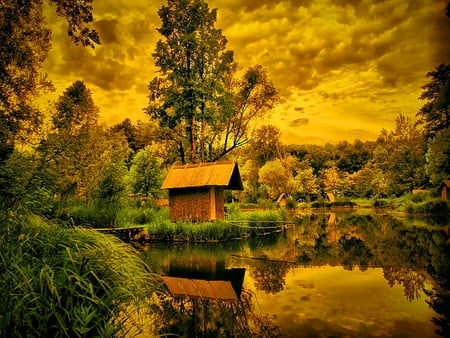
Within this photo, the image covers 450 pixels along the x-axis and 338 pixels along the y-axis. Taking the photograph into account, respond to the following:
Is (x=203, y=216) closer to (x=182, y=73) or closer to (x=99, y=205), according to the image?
(x=99, y=205)

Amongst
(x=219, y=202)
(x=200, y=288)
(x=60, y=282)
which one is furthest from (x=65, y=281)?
(x=219, y=202)

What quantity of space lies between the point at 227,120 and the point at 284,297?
19.2 meters

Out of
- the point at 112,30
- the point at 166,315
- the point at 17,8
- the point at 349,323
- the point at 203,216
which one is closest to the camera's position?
the point at 349,323

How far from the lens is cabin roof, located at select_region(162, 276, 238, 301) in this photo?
641 cm

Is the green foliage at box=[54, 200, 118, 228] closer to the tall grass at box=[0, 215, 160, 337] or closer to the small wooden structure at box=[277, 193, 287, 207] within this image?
the tall grass at box=[0, 215, 160, 337]

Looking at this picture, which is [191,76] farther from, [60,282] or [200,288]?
[60,282]

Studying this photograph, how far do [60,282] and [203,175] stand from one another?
14.6 meters

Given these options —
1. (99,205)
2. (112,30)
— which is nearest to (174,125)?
(99,205)

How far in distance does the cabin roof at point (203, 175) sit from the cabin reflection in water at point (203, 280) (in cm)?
737

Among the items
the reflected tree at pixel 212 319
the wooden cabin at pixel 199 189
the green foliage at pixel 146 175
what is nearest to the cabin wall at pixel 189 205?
the wooden cabin at pixel 199 189

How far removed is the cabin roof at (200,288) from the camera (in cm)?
641

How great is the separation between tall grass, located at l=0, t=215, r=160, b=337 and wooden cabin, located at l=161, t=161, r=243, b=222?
12.8 m

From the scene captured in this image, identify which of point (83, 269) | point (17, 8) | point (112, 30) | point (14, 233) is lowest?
point (83, 269)

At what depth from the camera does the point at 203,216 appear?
17844mm
